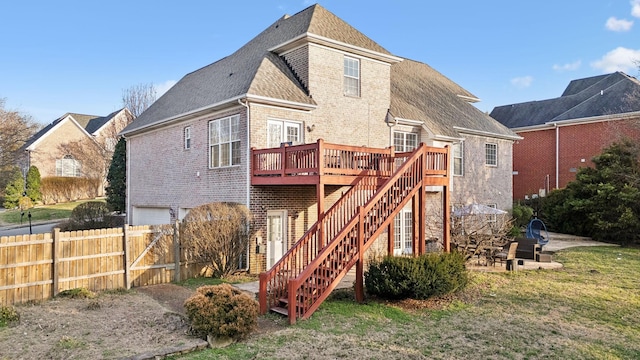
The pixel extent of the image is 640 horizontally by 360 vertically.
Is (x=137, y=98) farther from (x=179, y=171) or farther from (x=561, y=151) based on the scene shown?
(x=561, y=151)

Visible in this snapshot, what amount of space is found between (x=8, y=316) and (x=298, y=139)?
29.1 ft

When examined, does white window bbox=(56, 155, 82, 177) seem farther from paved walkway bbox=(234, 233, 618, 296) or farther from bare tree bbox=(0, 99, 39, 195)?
paved walkway bbox=(234, 233, 618, 296)

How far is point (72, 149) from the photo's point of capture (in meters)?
Answer: 38.7

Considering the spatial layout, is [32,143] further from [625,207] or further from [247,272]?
[625,207]

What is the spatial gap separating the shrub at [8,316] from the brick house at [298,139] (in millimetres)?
5437

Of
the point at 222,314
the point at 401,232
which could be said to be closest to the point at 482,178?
the point at 401,232

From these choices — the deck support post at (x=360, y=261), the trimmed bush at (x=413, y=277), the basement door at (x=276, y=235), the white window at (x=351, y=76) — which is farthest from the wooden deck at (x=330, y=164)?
the white window at (x=351, y=76)

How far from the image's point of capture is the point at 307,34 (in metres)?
13.8

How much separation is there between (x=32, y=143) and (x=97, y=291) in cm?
3457

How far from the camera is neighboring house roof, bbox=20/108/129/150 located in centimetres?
3844

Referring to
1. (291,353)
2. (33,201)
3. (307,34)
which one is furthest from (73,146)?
(291,353)

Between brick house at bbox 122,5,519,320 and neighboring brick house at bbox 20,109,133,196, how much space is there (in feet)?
65.7

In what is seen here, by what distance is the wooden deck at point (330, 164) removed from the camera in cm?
1087

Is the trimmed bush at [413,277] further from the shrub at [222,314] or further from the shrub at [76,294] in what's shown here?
the shrub at [76,294]
